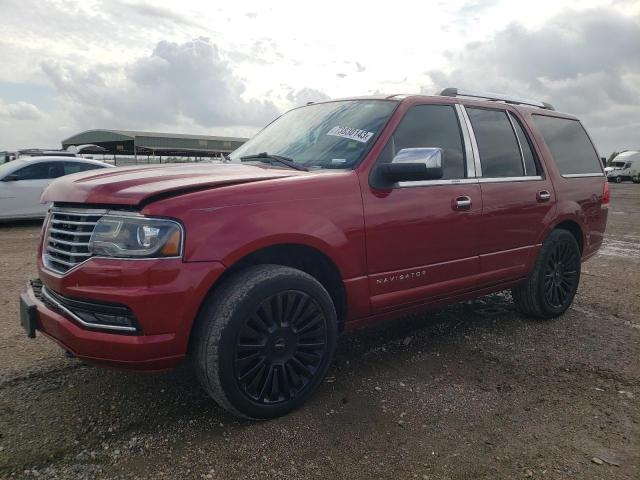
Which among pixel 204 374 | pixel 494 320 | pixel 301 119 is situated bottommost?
pixel 494 320

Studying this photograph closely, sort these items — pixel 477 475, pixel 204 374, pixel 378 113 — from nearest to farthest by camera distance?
pixel 477 475 → pixel 204 374 → pixel 378 113

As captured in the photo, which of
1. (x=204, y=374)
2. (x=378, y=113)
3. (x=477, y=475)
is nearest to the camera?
(x=477, y=475)

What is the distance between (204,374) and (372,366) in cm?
135

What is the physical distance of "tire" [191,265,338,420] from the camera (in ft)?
8.05

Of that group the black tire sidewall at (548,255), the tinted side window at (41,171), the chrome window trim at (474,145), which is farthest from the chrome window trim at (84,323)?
the tinted side window at (41,171)

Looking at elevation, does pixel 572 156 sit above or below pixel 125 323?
above

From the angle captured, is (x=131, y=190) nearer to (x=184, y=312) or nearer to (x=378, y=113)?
(x=184, y=312)

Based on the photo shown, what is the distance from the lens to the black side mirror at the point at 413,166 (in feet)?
9.68

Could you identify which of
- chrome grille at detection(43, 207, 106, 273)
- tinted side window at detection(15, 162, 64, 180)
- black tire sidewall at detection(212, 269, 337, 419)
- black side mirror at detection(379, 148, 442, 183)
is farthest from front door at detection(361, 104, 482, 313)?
tinted side window at detection(15, 162, 64, 180)

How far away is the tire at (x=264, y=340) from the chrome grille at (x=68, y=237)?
652mm

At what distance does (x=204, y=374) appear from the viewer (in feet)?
8.16

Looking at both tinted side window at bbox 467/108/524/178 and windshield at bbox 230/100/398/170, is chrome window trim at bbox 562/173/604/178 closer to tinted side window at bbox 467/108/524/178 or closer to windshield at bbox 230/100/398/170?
tinted side window at bbox 467/108/524/178

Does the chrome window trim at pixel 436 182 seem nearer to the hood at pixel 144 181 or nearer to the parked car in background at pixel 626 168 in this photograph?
the hood at pixel 144 181

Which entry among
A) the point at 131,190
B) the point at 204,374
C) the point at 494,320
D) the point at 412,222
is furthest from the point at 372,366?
the point at 131,190
